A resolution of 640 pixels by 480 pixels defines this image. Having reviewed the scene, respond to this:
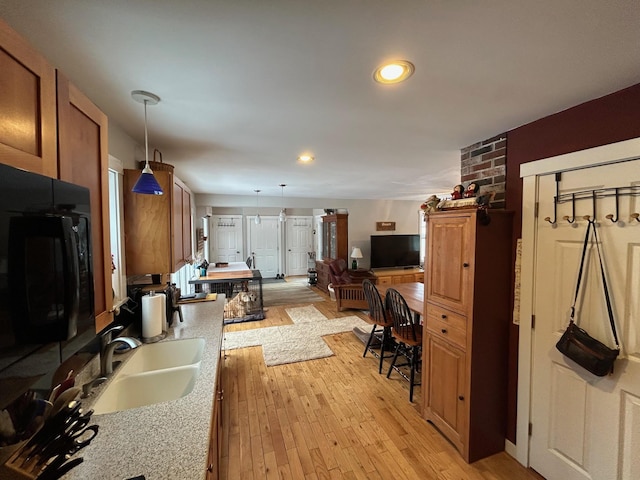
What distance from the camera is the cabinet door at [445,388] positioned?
6.37ft

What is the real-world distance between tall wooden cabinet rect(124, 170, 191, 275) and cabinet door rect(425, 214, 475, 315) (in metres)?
2.10

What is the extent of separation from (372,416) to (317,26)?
2.76m

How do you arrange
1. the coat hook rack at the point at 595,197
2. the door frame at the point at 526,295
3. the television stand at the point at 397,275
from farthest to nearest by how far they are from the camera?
the television stand at the point at 397,275, the door frame at the point at 526,295, the coat hook rack at the point at 595,197

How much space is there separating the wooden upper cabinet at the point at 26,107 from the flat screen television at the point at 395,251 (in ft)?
20.8

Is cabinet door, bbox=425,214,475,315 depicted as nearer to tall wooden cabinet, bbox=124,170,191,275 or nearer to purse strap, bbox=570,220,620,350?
purse strap, bbox=570,220,620,350

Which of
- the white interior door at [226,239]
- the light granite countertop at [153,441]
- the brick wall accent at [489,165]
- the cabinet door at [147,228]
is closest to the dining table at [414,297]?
the brick wall accent at [489,165]

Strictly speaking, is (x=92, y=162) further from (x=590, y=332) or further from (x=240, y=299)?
(x=240, y=299)

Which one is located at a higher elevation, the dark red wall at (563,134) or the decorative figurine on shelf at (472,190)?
the dark red wall at (563,134)

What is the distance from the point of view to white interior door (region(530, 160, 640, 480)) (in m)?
1.38

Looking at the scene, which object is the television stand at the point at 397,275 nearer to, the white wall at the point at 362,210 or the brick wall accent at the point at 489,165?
the white wall at the point at 362,210

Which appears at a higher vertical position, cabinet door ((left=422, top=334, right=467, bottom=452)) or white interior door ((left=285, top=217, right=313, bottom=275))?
white interior door ((left=285, top=217, right=313, bottom=275))

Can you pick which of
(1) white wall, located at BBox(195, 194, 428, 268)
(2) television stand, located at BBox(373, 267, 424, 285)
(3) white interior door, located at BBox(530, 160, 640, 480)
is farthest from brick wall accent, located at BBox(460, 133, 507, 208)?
(1) white wall, located at BBox(195, 194, 428, 268)

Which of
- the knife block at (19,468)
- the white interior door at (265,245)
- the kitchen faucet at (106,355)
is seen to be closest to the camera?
the knife block at (19,468)

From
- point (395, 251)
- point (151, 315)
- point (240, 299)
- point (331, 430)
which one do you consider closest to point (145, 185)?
point (151, 315)
